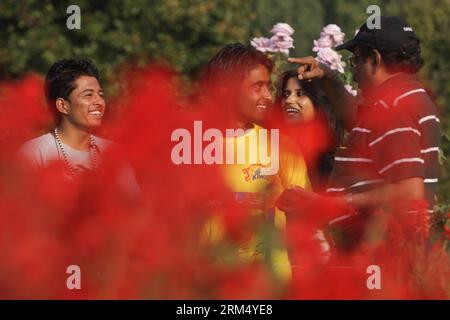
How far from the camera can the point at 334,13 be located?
28.4 m

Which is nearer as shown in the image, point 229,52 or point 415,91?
point 415,91

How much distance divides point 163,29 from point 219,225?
10832 millimetres

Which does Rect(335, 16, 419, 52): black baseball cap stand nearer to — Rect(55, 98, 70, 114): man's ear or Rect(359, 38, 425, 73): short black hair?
Rect(359, 38, 425, 73): short black hair

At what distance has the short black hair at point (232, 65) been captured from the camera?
5.05 meters

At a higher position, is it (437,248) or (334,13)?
(334,13)

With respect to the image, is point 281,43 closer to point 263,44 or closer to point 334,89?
point 263,44

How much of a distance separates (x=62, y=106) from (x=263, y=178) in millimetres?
946

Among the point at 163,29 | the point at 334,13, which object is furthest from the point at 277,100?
the point at 334,13

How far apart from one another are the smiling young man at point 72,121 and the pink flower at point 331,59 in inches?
72.7

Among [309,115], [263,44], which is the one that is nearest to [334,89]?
[309,115]

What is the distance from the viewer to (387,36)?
15.6 ft

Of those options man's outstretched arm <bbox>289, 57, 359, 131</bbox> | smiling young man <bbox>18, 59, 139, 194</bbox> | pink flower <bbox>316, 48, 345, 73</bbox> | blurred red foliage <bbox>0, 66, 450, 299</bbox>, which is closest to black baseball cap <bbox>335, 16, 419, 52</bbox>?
man's outstretched arm <bbox>289, 57, 359, 131</bbox>

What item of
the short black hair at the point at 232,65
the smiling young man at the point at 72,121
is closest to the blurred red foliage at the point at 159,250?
the smiling young man at the point at 72,121
